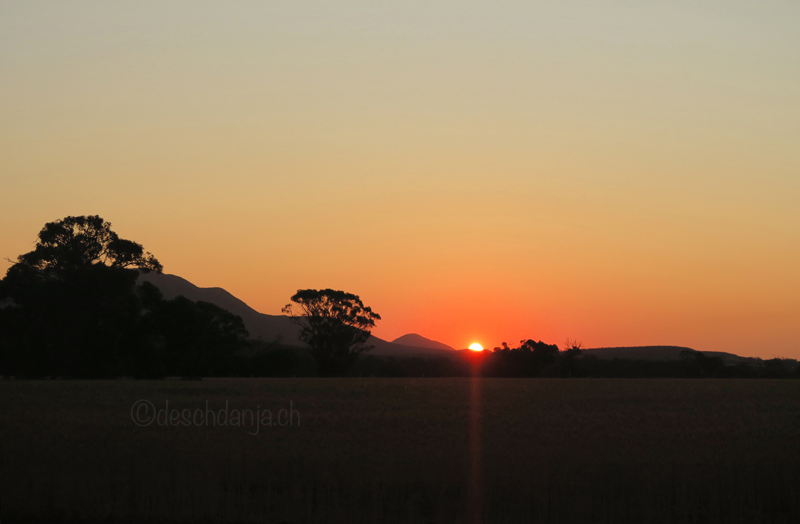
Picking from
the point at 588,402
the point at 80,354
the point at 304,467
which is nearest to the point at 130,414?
the point at 304,467

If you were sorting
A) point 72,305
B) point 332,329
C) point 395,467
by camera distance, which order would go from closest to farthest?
point 395,467 → point 72,305 → point 332,329

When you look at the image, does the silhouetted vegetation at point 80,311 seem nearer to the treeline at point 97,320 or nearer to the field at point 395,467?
the treeline at point 97,320

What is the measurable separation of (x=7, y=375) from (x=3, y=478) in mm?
43954

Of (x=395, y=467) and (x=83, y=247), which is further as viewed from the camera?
(x=83, y=247)

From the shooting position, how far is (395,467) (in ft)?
40.8

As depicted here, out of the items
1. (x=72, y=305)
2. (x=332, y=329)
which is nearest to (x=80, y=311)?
(x=72, y=305)

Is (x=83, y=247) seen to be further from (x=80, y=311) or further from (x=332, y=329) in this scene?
(x=332, y=329)

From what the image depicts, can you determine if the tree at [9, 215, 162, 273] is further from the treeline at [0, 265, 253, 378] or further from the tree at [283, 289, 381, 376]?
the tree at [283, 289, 381, 376]

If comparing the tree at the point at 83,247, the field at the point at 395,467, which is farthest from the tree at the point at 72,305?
the field at the point at 395,467

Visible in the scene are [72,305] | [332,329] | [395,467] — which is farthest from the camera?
[332,329]

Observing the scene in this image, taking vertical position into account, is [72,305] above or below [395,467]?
above

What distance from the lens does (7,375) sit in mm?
48875

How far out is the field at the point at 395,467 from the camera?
31.0 feet

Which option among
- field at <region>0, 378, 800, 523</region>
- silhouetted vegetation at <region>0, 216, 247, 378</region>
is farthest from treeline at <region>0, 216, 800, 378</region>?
field at <region>0, 378, 800, 523</region>
